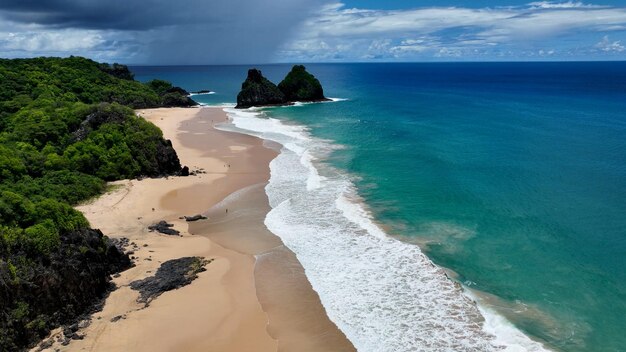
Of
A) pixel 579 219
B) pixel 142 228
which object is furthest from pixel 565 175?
pixel 142 228

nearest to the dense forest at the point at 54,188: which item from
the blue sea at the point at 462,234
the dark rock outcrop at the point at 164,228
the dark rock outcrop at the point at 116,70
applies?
the dark rock outcrop at the point at 164,228

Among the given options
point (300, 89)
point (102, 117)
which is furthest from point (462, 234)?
point (300, 89)

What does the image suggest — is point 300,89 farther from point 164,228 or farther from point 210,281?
point 210,281

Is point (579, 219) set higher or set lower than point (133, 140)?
lower

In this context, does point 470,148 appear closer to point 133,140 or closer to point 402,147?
point 402,147

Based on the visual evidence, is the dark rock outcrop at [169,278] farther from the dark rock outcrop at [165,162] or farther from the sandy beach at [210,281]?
the dark rock outcrop at [165,162]

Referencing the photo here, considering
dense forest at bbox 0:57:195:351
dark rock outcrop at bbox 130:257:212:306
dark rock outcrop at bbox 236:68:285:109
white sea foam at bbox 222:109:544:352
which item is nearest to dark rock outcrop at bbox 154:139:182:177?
dense forest at bbox 0:57:195:351

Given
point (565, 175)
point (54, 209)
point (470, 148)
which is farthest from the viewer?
point (470, 148)
